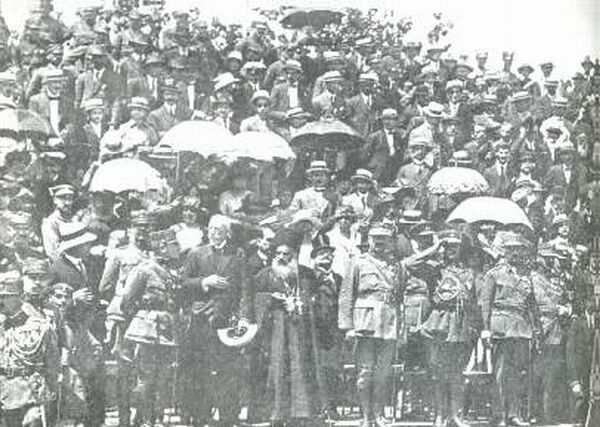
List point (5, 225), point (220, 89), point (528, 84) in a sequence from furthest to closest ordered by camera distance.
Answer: point (528, 84) → point (220, 89) → point (5, 225)

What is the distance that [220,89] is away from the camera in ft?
23.2

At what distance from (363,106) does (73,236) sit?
217 cm

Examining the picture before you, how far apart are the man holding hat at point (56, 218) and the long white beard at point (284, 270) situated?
135 cm

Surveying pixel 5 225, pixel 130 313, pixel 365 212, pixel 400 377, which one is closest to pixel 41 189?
pixel 5 225

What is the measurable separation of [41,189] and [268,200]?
1434 millimetres

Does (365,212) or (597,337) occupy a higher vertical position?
(365,212)

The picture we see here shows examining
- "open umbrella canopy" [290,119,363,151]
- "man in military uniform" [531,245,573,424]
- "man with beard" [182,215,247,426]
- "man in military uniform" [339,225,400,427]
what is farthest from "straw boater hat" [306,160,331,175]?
"man in military uniform" [531,245,573,424]

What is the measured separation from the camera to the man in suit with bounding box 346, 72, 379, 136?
734 cm

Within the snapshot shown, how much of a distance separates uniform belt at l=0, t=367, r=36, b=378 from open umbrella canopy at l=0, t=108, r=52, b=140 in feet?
4.68

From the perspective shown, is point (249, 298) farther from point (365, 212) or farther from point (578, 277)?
point (578, 277)

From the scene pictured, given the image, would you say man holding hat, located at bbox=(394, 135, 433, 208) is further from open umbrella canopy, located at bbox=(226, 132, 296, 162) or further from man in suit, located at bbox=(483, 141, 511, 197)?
open umbrella canopy, located at bbox=(226, 132, 296, 162)

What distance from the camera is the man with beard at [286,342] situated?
22.4 ft

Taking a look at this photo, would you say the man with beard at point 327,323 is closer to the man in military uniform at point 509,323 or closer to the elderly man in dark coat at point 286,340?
the elderly man in dark coat at point 286,340

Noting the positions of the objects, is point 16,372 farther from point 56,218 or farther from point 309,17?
point 309,17
